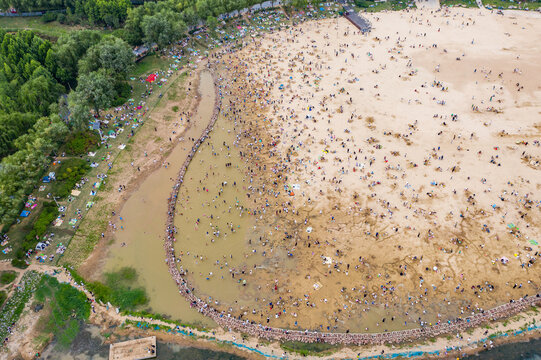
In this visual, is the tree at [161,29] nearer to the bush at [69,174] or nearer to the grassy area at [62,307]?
the bush at [69,174]

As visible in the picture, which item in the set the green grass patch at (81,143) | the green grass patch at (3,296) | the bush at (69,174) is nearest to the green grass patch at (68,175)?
the bush at (69,174)

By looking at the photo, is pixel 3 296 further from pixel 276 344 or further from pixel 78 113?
pixel 276 344

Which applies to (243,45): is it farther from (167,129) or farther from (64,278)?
(64,278)

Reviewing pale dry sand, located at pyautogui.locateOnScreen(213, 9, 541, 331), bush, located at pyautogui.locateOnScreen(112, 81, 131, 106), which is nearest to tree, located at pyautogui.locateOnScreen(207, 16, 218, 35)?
Result: pale dry sand, located at pyautogui.locateOnScreen(213, 9, 541, 331)

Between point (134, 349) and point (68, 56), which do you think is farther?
point (68, 56)

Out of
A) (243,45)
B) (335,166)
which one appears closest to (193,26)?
(243,45)

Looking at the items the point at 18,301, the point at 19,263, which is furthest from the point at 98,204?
the point at 18,301
